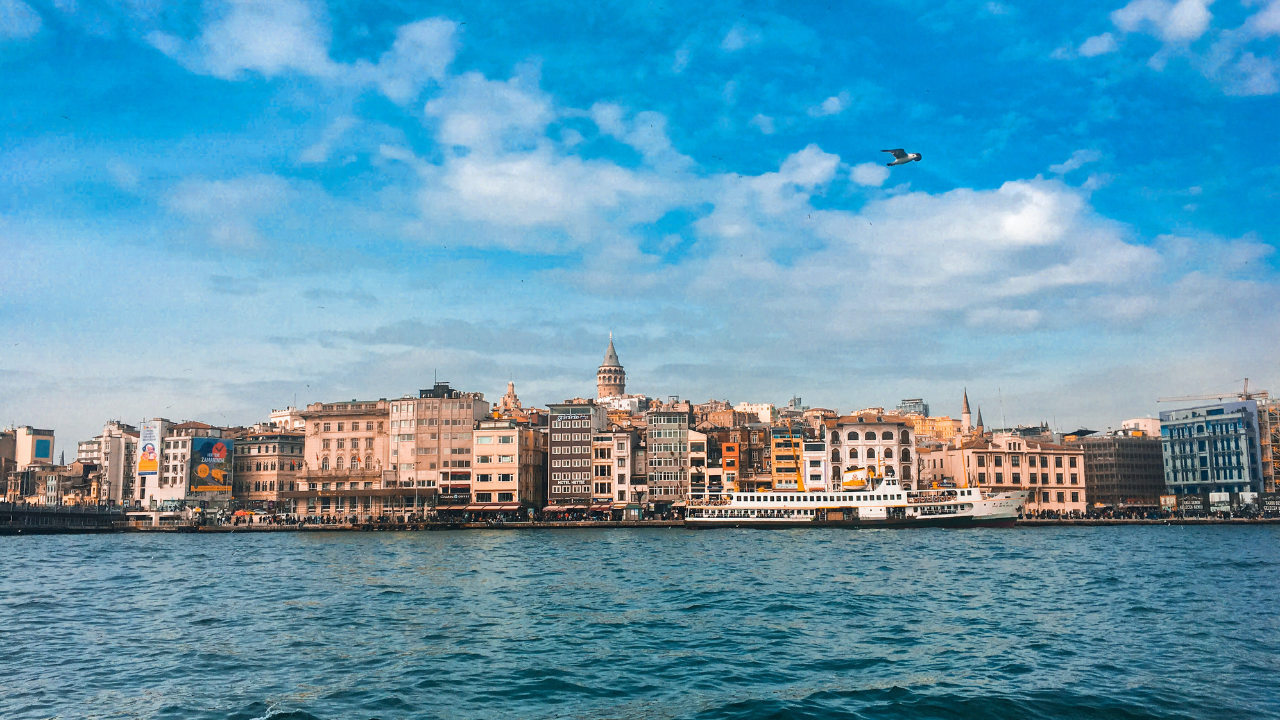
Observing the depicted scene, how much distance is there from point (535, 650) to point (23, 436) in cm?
17539

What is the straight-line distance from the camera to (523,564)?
46750 mm

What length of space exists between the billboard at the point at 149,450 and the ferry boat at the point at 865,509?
227 ft

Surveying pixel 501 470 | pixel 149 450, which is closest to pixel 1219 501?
pixel 501 470

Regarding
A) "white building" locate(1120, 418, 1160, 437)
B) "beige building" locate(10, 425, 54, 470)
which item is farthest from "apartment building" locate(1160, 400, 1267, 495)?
"beige building" locate(10, 425, 54, 470)

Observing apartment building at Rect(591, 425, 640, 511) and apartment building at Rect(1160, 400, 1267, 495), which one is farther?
apartment building at Rect(1160, 400, 1267, 495)

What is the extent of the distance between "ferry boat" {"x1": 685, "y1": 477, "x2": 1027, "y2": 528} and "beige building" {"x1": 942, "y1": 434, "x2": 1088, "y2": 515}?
20.9 m

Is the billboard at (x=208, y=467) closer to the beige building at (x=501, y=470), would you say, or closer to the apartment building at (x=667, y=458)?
the beige building at (x=501, y=470)

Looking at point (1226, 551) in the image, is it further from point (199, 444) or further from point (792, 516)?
point (199, 444)

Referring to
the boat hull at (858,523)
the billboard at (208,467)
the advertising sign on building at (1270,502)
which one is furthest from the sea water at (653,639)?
the billboard at (208,467)

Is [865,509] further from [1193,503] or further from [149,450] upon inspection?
[149,450]

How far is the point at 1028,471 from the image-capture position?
111625mm

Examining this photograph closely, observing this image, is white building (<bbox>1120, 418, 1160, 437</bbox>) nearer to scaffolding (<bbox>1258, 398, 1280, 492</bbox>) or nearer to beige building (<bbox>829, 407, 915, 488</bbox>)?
scaffolding (<bbox>1258, 398, 1280, 492</bbox>)

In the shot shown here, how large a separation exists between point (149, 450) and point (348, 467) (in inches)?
1076

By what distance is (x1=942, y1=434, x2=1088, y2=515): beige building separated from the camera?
109688 millimetres
